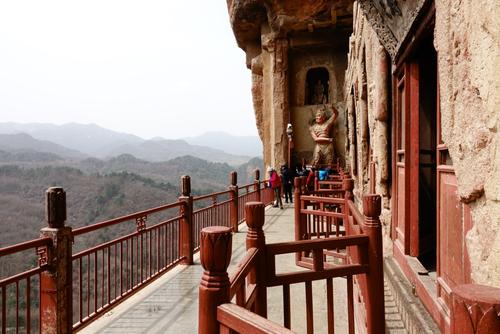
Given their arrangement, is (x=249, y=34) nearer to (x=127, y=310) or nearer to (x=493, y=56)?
(x=127, y=310)

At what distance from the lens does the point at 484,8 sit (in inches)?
65.7

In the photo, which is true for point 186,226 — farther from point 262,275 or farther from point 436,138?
point 262,275

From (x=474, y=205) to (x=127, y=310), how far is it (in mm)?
3992

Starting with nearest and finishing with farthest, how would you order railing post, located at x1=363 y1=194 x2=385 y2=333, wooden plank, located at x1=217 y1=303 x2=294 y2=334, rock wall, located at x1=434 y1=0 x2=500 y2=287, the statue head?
wooden plank, located at x1=217 y1=303 x2=294 y2=334
rock wall, located at x1=434 y1=0 x2=500 y2=287
railing post, located at x1=363 y1=194 x2=385 y2=333
the statue head

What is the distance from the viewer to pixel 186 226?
249 inches

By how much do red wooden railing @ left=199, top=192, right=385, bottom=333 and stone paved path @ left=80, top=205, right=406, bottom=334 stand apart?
876 mm

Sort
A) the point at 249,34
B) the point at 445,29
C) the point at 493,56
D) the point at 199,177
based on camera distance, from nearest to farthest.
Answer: the point at 493,56
the point at 445,29
the point at 249,34
the point at 199,177

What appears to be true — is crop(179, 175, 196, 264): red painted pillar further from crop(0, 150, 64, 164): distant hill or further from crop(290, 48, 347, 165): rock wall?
crop(0, 150, 64, 164): distant hill

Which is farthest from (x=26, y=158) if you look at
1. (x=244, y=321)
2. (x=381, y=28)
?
(x=244, y=321)

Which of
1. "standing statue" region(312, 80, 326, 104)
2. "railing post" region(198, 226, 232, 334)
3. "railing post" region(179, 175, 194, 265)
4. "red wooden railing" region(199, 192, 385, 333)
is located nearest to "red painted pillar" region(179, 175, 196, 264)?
"railing post" region(179, 175, 194, 265)

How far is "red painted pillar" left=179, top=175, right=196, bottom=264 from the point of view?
6.30m

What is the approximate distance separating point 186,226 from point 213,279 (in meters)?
5.06

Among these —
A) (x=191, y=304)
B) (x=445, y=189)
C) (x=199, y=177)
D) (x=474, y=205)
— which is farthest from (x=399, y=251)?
(x=199, y=177)

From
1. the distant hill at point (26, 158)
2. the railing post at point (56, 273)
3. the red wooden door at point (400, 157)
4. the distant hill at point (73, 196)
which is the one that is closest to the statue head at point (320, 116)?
the red wooden door at point (400, 157)
